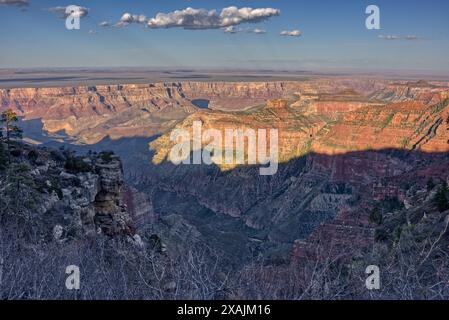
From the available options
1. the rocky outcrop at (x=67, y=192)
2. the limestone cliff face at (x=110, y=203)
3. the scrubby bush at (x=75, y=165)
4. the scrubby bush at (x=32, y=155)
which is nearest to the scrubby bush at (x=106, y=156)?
the rocky outcrop at (x=67, y=192)

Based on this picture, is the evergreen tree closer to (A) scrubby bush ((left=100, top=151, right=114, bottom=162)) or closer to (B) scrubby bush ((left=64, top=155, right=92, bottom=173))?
(B) scrubby bush ((left=64, top=155, right=92, bottom=173))

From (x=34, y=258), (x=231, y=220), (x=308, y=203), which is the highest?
(x=34, y=258)

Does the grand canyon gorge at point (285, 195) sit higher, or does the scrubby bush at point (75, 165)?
the scrubby bush at point (75, 165)

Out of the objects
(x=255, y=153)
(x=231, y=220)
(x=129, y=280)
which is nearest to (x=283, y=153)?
(x=255, y=153)

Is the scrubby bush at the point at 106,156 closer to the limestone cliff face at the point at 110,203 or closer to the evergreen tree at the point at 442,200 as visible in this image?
the limestone cliff face at the point at 110,203

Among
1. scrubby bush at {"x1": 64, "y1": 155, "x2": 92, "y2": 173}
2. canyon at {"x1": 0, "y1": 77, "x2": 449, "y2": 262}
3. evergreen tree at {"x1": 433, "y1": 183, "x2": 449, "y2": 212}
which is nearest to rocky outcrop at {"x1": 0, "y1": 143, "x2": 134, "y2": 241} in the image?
scrubby bush at {"x1": 64, "y1": 155, "x2": 92, "y2": 173}

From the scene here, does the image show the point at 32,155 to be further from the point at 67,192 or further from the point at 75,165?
the point at 67,192

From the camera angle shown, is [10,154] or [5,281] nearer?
[5,281]

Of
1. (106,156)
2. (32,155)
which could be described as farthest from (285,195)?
(32,155)
